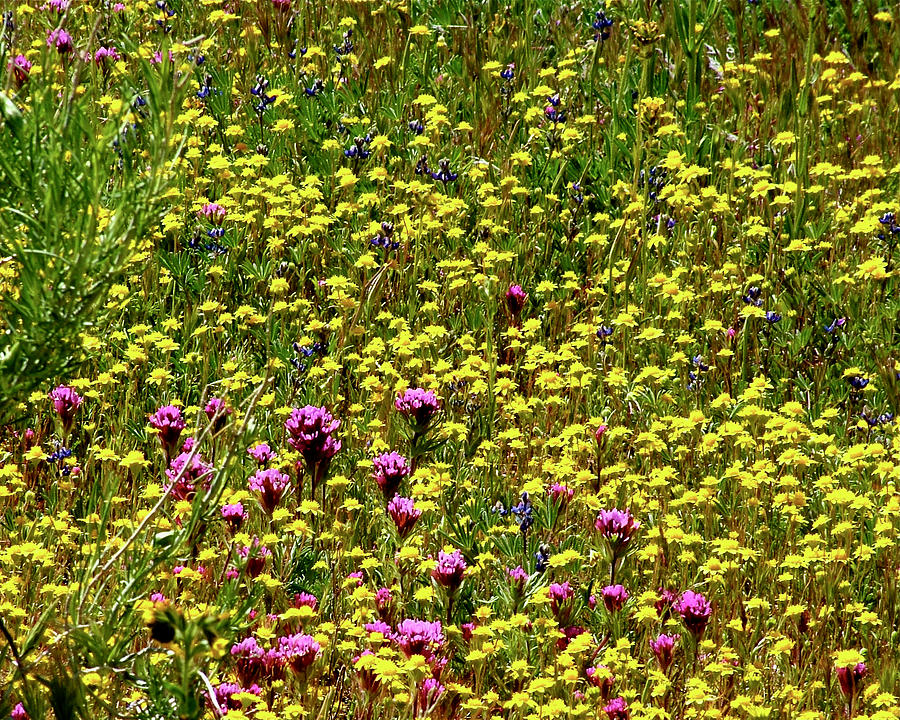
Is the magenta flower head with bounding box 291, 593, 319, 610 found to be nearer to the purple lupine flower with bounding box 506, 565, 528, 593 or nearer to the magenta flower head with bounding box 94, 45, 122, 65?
the purple lupine flower with bounding box 506, 565, 528, 593

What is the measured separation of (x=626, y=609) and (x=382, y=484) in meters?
0.75

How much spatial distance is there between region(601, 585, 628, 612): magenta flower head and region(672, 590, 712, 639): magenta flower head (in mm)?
152

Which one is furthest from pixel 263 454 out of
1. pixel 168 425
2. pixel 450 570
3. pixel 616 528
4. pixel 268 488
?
pixel 616 528

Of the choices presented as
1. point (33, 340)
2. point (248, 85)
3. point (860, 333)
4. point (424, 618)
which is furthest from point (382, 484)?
point (248, 85)

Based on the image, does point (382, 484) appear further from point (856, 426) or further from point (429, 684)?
point (856, 426)

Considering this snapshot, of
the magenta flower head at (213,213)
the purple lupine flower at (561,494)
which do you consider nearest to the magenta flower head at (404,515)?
the purple lupine flower at (561,494)

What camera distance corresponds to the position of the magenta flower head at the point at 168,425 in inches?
148

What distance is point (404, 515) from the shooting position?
3391 millimetres

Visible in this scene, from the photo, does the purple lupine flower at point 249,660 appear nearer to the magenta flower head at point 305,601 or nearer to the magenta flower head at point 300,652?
the magenta flower head at point 300,652

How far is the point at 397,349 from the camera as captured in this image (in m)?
4.34

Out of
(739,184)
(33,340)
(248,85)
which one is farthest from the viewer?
(248,85)

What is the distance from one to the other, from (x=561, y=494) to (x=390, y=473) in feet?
1.77

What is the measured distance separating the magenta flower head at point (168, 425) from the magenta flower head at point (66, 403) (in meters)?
0.37

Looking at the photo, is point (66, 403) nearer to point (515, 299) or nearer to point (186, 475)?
point (186, 475)
